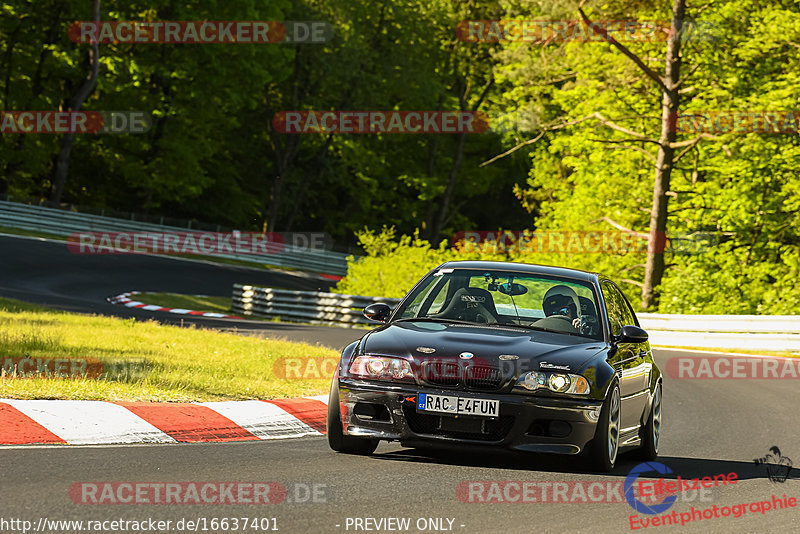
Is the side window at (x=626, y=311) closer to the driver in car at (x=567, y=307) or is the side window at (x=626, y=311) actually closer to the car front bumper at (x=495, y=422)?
the driver in car at (x=567, y=307)

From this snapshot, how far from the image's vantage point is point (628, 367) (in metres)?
9.23

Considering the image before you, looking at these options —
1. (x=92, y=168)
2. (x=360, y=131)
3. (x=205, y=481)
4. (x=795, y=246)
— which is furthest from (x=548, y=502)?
(x=360, y=131)

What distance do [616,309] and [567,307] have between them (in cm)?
79

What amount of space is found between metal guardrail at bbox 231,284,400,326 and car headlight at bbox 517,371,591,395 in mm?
21943

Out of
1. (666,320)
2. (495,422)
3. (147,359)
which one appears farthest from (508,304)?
(666,320)

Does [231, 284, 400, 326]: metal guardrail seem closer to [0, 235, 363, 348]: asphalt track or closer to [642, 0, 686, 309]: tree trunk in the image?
[0, 235, 363, 348]: asphalt track

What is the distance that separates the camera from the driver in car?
9.44 meters

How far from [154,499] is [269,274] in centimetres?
4219

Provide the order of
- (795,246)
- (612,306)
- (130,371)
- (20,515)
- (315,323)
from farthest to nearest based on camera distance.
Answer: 1. (795,246)
2. (315,323)
3. (130,371)
4. (612,306)
5. (20,515)

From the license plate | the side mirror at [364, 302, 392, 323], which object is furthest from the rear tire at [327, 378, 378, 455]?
the side mirror at [364, 302, 392, 323]

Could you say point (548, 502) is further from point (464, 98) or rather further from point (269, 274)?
point (464, 98)

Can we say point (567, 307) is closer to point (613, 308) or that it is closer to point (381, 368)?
point (613, 308)

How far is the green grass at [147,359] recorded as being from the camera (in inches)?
405

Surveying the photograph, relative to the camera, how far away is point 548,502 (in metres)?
7.26
